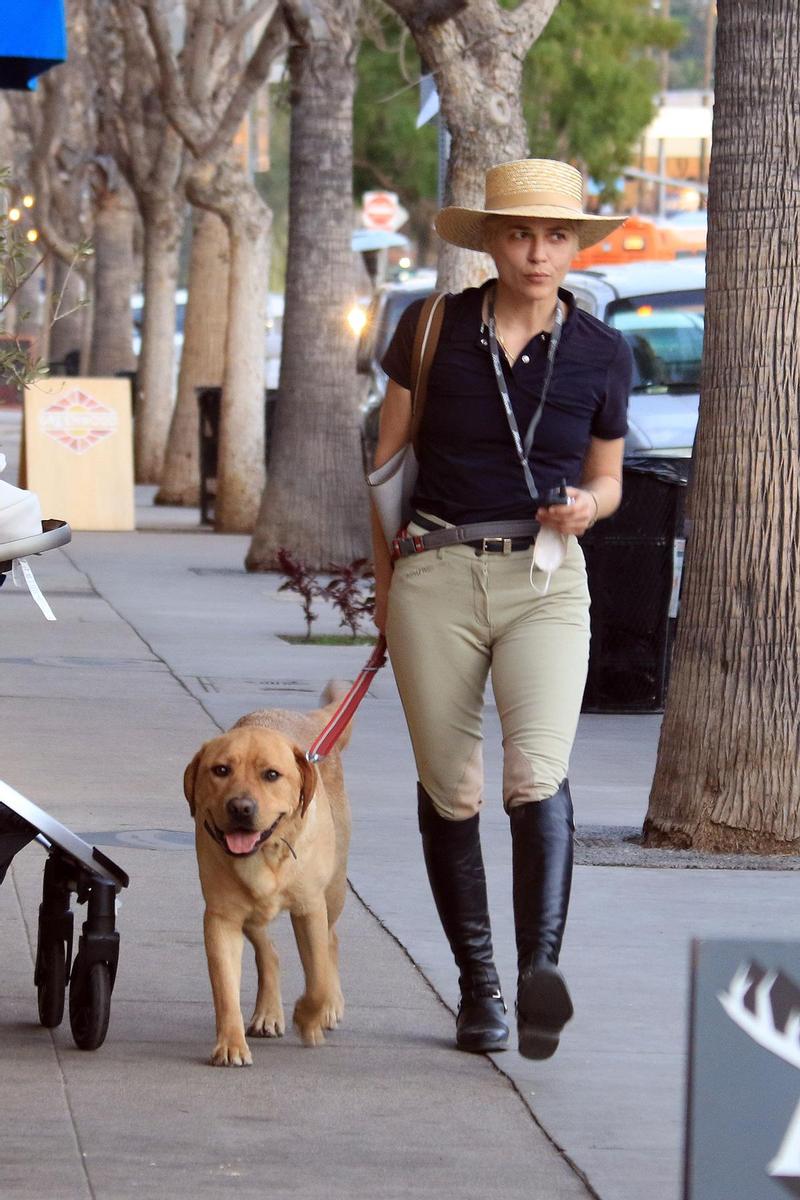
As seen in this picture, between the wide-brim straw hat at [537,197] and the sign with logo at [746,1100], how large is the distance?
2.50 m

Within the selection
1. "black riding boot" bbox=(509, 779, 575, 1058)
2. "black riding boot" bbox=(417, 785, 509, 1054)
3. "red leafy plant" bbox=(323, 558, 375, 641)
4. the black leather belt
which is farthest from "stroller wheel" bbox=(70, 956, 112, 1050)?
"red leafy plant" bbox=(323, 558, 375, 641)

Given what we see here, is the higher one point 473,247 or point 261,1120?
point 473,247

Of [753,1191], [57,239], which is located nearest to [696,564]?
[753,1191]

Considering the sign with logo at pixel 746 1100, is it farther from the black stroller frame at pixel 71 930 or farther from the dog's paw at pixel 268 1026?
the dog's paw at pixel 268 1026

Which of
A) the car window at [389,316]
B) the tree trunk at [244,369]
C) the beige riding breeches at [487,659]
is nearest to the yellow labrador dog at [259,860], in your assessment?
the beige riding breeches at [487,659]

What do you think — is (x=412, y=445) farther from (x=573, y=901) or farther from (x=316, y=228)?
(x=316, y=228)

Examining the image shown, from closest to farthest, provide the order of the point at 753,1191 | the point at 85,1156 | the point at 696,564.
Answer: the point at 753,1191
the point at 85,1156
the point at 696,564

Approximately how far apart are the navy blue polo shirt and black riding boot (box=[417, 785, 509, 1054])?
0.73 meters

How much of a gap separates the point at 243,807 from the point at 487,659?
74cm

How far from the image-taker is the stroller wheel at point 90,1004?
208 inches

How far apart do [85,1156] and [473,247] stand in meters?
2.41

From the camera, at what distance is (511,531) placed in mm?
5305

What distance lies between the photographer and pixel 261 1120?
16.0 feet

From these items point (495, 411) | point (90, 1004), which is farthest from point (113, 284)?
point (90, 1004)
